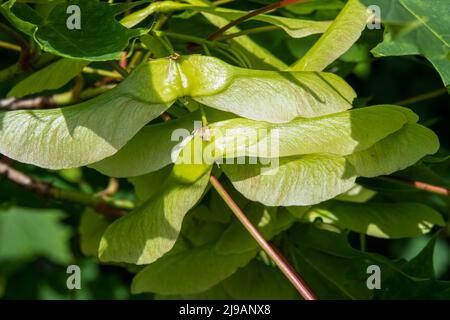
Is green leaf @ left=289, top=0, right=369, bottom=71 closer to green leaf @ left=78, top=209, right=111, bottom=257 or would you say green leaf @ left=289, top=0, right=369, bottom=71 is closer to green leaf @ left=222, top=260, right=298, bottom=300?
green leaf @ left=222, top=260, right=298, bottom=300

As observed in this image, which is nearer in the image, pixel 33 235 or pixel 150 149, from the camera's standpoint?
pixel 150 149

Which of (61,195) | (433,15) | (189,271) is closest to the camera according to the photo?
(433,15)

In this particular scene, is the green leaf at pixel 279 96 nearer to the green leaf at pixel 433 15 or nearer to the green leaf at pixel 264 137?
the green leaf at pixel 264 137

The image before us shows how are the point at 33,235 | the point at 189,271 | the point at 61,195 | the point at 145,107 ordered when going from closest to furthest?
the point at 145,107 < the point at 189,271 < the point at 61,195 < the point at 33,235

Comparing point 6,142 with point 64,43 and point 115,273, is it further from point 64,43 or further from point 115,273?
point 115,273

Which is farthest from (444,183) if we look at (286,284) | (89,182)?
(89,182)

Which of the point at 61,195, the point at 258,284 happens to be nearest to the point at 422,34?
the point at 258,284

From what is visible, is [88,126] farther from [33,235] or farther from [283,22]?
[33,235]
